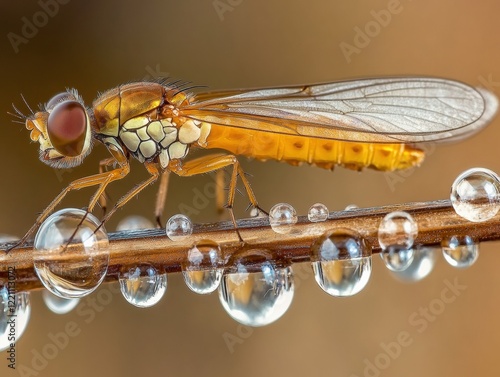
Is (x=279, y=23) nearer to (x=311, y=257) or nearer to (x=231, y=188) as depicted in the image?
(x=231, y=188)

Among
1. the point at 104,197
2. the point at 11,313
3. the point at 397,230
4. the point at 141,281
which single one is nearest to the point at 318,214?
the point at 397,230

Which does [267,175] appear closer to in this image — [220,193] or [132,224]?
[220,193]

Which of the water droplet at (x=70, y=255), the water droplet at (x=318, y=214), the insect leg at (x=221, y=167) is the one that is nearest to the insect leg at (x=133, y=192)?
the insect leg at (x=221, y=167)

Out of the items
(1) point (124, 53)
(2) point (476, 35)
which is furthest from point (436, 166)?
(1) point (124, 53)

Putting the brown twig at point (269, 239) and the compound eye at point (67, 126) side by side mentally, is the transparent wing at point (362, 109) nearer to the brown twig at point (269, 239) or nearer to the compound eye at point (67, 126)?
the compound eye at point (67, 126)

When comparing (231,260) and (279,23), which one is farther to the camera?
(279,23)

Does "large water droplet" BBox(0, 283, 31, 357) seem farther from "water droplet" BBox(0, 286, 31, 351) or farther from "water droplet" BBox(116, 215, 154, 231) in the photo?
"water droplet" BBox(116, 215, 154, 231)

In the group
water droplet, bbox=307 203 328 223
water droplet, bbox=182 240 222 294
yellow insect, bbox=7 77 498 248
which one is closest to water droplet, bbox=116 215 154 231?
yellow insect, bbox=7 77 498 248
